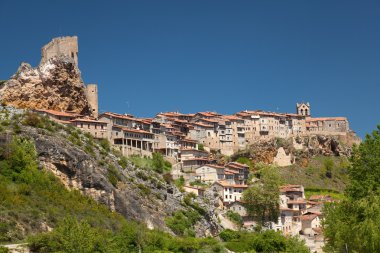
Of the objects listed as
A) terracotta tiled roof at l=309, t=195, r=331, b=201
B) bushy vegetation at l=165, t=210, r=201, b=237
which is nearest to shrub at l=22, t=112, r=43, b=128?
bushy vegetation at l=165, t=210, r=201, b=237

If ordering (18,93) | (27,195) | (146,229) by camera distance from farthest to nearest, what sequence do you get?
(18,93) → (146,229) → (27,195)

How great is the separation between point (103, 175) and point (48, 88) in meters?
28.5

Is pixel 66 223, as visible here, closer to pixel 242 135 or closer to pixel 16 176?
pixel 16 176

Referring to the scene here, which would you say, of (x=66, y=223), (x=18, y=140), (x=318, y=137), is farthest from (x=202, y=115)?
(x=66, y=223)

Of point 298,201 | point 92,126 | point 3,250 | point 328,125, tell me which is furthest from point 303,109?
point 3,250

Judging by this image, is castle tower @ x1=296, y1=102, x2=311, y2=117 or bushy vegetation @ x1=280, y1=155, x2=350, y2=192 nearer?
bushy vegetation @ x1=280, y1=155, x2=350, y2=192

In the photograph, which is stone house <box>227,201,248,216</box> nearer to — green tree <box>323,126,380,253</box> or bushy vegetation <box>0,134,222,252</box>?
bushy vegetation <box>0,134,222,252</box>

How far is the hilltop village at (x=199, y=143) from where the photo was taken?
96000mm

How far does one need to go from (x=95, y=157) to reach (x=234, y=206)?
28.0m

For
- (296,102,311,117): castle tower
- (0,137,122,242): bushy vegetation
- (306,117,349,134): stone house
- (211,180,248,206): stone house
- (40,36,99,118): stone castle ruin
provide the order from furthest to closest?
(296,102,311,117): castle tower, (306,117,349,134): stone house, (40,36,99,118): stone castle ruin, (211,180,248,206): stone house, (0,137,122,242): bushy vegetation

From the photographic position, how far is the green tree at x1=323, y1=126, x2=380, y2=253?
45188 mm

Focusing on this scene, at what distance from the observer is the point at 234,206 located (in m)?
96.7

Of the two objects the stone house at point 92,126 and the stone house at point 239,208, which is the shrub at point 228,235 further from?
the stone house at point 92,126

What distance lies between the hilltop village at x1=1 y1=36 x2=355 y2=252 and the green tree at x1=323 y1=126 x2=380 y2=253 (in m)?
33.3
